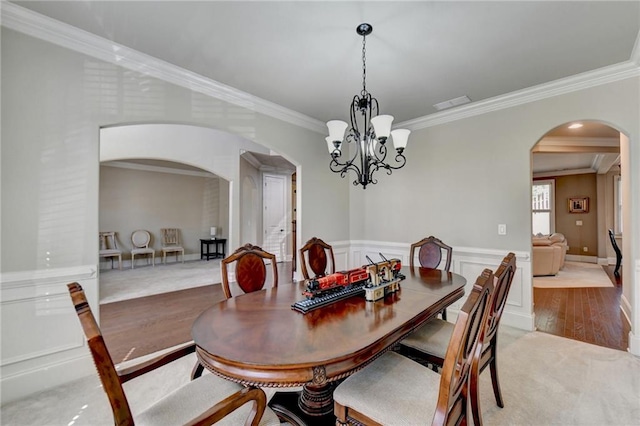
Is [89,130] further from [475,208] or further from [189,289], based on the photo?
[475,208]

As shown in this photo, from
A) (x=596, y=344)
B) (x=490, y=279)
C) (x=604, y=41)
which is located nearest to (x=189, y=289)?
(x=490, y=279)

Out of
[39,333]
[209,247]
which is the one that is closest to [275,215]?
[209,247]

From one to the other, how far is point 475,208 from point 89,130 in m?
4.08

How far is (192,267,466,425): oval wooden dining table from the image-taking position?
1.08 m

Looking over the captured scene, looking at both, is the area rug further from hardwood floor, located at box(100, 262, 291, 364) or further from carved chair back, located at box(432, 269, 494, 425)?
carved chair back, located at box(432, 269, 494, 425)

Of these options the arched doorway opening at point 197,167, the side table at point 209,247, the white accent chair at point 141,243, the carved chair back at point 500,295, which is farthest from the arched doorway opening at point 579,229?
the white accent chair at point 141,243

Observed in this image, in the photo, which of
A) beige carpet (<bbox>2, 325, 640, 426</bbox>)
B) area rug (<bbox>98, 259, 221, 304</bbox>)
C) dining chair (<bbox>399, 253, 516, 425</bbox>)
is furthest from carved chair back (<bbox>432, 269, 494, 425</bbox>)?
area rug (<bbox>98, 259, 221, 304</bbox>)

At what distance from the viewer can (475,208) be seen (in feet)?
11.7

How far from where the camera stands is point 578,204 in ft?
26.2

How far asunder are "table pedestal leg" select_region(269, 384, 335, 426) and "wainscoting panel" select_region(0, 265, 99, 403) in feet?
5.63

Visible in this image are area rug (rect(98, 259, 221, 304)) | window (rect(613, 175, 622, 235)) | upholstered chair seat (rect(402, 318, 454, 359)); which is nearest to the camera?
upholstered chair seat (rect(402, 318, 454, 359))

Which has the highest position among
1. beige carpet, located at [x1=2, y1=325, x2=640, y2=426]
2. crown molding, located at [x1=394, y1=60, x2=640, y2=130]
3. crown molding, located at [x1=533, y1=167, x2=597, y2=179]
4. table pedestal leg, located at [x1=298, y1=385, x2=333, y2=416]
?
crown molding, located at [x1=394, y1=60, x2=640, y2=130]

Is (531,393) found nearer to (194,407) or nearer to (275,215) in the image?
(194,407)

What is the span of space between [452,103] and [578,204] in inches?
289
